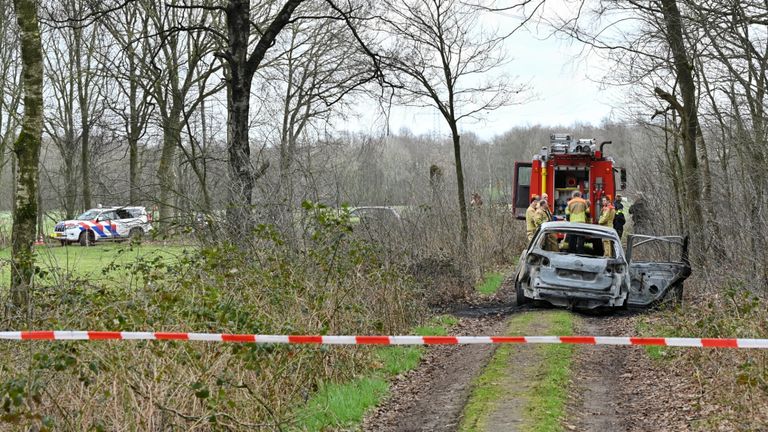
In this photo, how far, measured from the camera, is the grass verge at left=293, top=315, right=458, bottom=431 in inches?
311

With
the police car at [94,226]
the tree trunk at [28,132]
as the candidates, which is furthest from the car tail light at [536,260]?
the police car at [94,226]

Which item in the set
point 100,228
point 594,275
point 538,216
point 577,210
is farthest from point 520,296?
point 100,228

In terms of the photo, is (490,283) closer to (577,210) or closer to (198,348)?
(577,210)

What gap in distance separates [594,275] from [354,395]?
6751 mm

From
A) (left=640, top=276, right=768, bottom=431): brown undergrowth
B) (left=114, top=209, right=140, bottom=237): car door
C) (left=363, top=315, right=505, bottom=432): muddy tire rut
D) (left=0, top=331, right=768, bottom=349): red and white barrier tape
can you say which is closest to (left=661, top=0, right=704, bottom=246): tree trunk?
(left=640, top=276, right=768, bottom=431): brown undergrowth

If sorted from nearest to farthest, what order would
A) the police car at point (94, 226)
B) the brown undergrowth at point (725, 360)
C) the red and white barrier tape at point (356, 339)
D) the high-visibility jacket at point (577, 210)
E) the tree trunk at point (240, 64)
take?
1. the red and white barrier tape at point (356, 339)
2. the brown undergrowth at point (725, 360)
3. the tree trunk at point (240, 64)
4. the high-visibility jacket at point (577, 210)
5. the police car at point (94, 226)

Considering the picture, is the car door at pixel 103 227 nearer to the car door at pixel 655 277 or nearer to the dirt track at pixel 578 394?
the car door at pixel 655 277

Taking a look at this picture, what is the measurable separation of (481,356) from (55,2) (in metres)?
7.68

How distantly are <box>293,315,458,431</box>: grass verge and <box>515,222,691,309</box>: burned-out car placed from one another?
12.5 ft

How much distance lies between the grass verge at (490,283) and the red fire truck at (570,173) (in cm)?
350

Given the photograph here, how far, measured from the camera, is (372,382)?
9.41 m

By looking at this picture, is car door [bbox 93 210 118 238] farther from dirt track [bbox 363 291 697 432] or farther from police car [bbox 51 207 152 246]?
dirt track [bbox 363 291 697 432]

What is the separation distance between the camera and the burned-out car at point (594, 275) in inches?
566

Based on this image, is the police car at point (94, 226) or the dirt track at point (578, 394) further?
the police car at point (94, 226)
